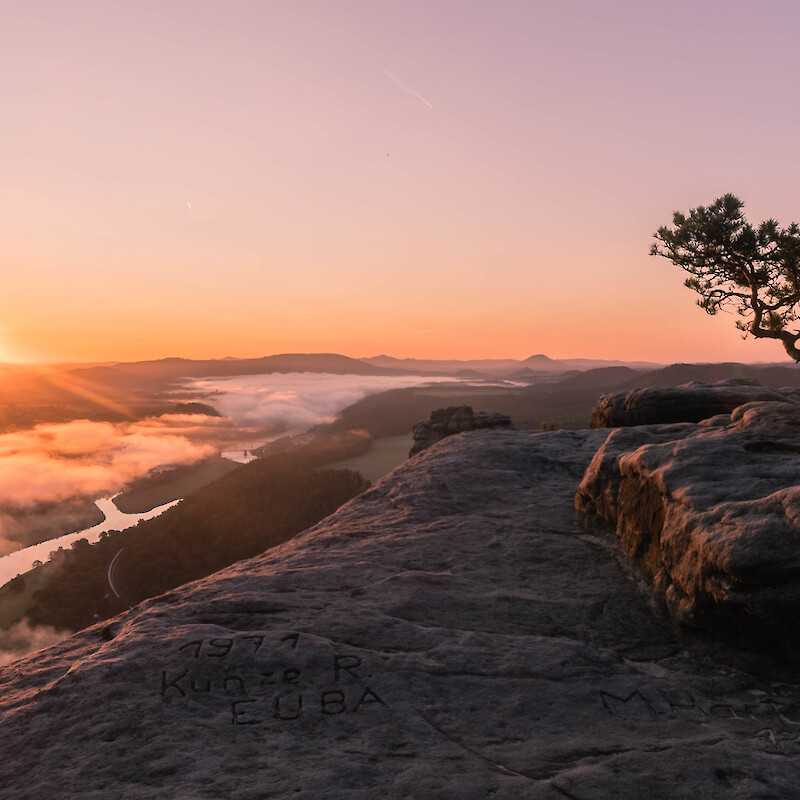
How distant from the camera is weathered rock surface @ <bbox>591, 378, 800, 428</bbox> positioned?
18.5m

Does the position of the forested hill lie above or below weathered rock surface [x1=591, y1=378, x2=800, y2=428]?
below

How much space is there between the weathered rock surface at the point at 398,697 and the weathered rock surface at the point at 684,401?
37.9ft

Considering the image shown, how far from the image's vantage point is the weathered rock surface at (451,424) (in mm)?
28047

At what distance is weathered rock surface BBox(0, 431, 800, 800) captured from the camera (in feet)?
15.0

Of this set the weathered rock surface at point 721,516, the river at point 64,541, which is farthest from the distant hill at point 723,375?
the weathered rock surface at point 721,516

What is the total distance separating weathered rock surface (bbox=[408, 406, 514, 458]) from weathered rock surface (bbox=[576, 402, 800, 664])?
647 inches

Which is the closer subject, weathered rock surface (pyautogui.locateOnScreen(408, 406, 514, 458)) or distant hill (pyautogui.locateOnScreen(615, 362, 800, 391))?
weathered rock surface (pyautogui.locateOnScreen(408, 406, 514, 458))

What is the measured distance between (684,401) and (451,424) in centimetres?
1225

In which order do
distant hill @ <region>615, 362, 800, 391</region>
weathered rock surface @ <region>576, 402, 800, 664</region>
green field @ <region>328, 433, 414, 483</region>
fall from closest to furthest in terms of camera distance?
weathered rock surface @ <region>576, 402, 800, 664</region>, green field @ <region>328, 433, 414, 483</region>, distant hill @ <region>615, 362, 800, 391</region>

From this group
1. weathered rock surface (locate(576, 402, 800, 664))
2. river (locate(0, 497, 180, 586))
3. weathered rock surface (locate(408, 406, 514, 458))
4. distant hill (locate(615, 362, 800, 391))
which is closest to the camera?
weathered rock surface (locate(576, 402, 800, 664))

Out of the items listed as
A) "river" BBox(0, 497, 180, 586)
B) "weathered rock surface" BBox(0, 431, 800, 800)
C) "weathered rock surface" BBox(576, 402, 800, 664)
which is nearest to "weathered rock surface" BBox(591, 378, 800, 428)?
"weathered rock surface" BBox(576, 402, 800, 664)

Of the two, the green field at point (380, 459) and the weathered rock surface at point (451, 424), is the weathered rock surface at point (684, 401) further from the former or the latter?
the green field at point (380, 459)

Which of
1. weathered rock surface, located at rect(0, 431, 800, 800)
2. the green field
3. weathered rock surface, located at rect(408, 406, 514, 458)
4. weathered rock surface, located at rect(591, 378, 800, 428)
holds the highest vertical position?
weathered rock surface, located at rect(591, 378, 800, 428)

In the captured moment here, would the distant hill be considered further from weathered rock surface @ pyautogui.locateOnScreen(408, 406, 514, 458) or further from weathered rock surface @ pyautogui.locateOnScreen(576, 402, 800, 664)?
weathered rock surface @ pyautogui.locateOnScreen(576, 402, 800, 664)
